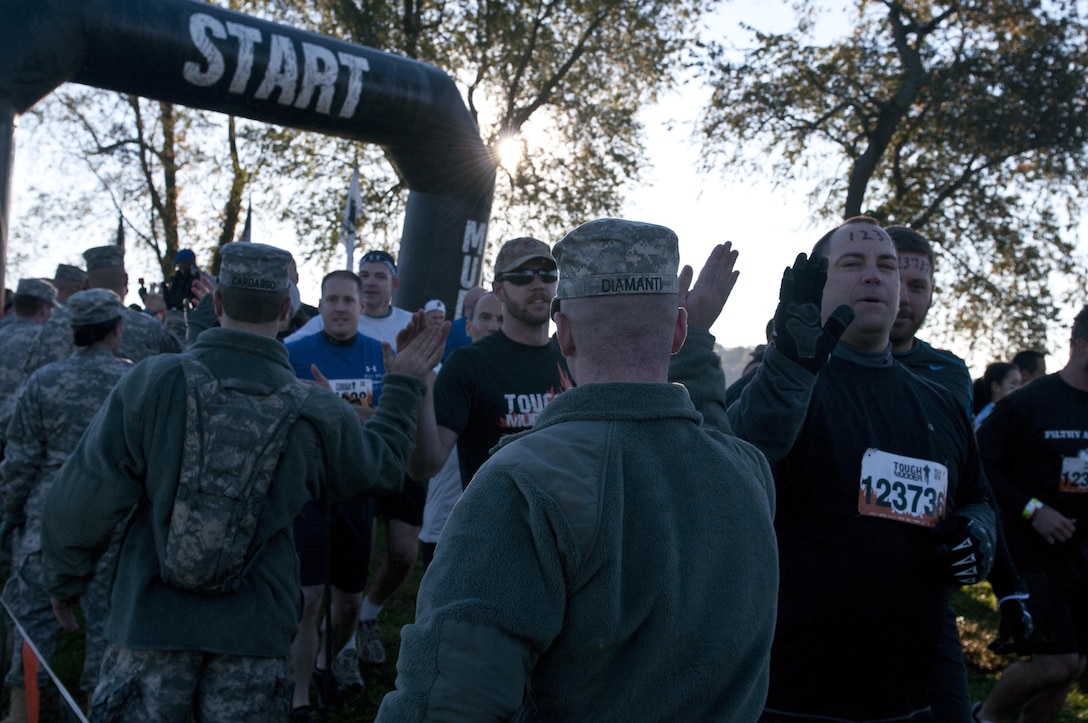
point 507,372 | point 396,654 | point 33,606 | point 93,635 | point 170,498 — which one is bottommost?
point 396,654

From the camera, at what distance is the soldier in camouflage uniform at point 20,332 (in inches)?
271

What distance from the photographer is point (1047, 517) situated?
5.20 metres

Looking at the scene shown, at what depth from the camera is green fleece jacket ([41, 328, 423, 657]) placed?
308cm

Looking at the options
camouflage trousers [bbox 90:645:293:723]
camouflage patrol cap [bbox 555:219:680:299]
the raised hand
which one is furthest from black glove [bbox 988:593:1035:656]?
camouflage trousers [bbox 90:645:293:723]

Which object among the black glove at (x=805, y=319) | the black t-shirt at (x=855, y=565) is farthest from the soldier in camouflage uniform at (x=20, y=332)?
the black glove at (x=805, y=319)

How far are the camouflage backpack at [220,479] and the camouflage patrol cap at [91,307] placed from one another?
85.9 inches

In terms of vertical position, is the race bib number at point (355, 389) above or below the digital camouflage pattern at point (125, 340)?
below

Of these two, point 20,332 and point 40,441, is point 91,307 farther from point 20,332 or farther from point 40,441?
point 20,332

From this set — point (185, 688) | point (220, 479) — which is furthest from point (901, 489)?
point (185, 688)

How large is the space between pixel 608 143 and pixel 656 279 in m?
21.5

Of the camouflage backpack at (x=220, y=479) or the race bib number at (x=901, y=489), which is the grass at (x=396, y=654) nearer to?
the camouflage backpack at (x=220, y=479)

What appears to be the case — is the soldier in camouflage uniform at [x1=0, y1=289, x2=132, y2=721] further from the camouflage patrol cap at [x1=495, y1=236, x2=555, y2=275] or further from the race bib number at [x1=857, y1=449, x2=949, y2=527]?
the race bib number at [x1=857, y1=449, x2=949, y2=527]

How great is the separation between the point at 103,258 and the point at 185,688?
15.8 feet

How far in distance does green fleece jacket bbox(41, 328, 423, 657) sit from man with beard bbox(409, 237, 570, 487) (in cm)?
88
